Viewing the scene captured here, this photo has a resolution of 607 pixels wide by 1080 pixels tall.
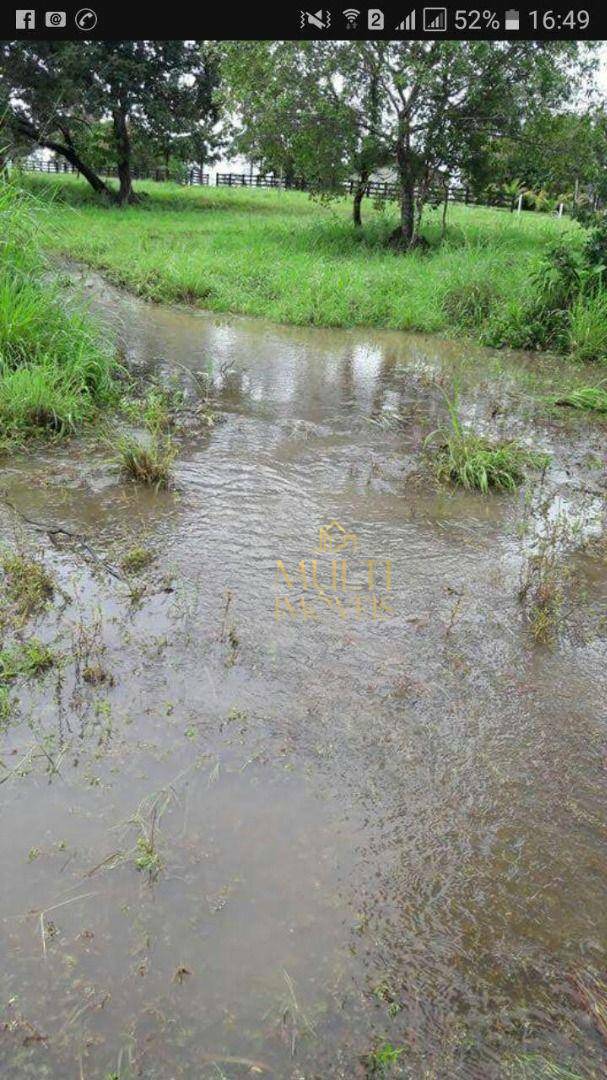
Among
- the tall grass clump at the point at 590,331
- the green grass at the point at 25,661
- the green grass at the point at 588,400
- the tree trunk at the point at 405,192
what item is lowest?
the green grass at the point at 25,661

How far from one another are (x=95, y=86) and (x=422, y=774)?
24546mm

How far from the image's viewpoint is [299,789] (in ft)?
8.89

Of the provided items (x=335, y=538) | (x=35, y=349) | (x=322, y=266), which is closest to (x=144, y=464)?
(x=335, y=538)

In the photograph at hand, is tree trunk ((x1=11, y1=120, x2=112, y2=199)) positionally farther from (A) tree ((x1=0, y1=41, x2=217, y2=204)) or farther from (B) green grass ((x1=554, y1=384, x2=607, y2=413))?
(B) green grass ((x1=554, y1=384, x2=607, y2=413))

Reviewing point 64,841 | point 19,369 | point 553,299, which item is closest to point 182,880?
point 64,841

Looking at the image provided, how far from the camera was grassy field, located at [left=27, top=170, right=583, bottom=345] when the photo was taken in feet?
34.4

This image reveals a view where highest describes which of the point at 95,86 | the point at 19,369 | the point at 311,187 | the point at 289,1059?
the point at 95,86

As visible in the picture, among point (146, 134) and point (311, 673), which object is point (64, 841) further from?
A: point (146, 134)

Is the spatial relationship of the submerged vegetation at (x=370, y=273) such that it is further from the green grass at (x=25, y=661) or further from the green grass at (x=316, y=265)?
the green grass at (x=25, y=661)

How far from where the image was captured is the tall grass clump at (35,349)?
571 cm

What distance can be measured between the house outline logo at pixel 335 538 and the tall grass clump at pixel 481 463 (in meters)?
1.11

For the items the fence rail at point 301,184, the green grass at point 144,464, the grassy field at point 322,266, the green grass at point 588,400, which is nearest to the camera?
the green grass at point 144,464

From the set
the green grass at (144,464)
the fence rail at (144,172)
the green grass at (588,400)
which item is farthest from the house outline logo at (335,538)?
the fence rail at (144,172)

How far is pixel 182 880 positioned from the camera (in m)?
2.35
